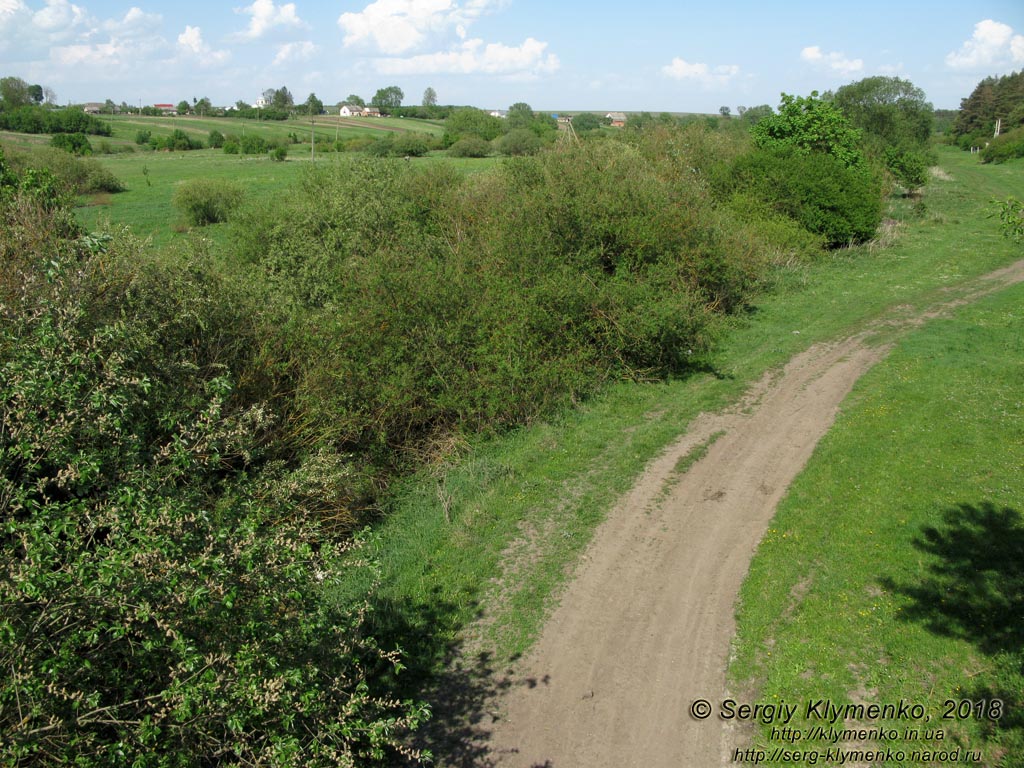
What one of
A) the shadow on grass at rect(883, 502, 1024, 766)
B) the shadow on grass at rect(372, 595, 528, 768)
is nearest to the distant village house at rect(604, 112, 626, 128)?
the shadow on grass at rect(883, 502, 1024, 766)

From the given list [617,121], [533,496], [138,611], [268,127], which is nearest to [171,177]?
[617,121]

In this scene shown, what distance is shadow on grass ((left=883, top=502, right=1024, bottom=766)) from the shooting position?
643 centimetres

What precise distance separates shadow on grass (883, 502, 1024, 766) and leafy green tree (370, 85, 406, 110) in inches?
5274

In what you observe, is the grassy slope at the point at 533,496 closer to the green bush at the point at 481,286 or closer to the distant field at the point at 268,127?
the green bush at the point at 481,286

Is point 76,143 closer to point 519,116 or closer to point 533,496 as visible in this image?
point 519,116

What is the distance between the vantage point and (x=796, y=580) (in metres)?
8.44

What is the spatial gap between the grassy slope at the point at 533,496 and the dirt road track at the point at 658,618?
0.44 m

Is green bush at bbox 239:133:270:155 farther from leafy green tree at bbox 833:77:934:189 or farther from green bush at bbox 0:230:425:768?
green bush at bbox 0:230:425:768

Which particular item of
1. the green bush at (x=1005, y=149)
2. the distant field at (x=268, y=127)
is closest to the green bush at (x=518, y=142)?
the distant field at (x=268, y=127)

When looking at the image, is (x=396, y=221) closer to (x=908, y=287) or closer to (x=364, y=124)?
(x=908, y=287)

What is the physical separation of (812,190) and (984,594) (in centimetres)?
2196

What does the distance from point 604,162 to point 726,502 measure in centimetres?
1251

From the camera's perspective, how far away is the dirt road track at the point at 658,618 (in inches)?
251

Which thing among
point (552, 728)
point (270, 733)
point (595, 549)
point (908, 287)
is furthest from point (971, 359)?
point (270, 733)
